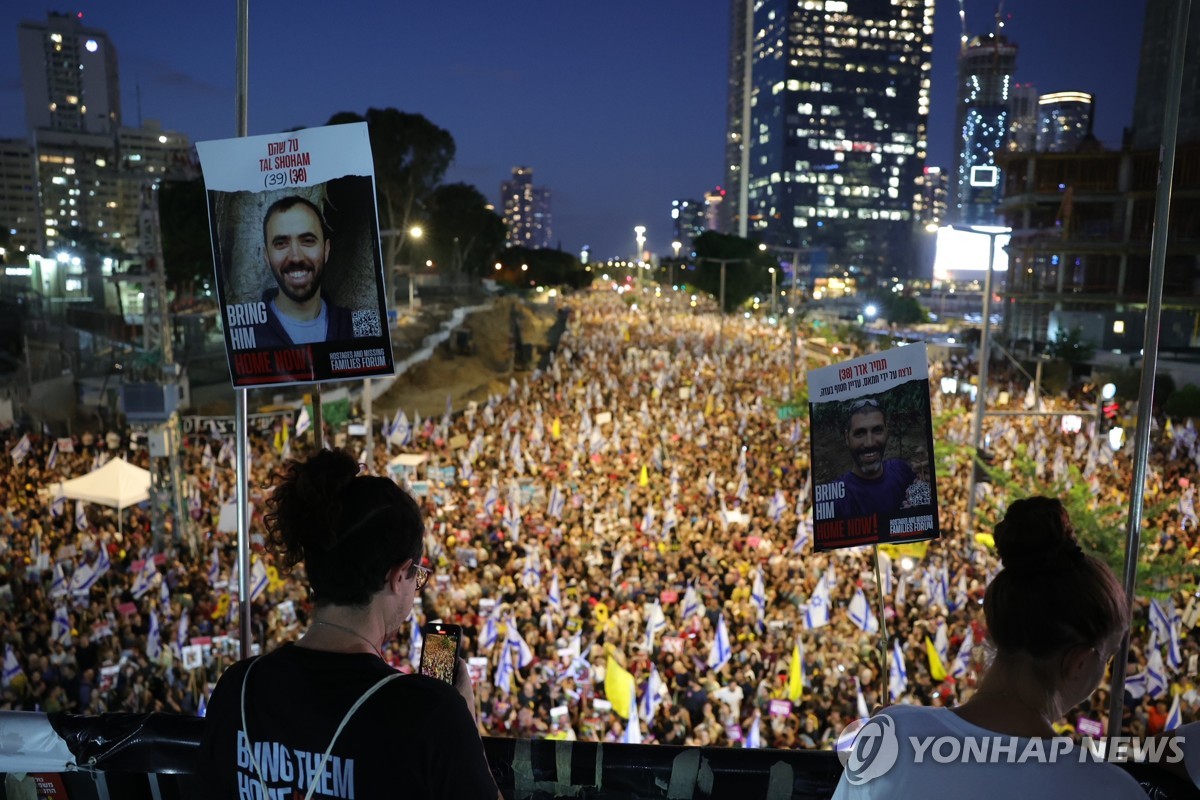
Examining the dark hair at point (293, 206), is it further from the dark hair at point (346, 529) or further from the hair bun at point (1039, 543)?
the hair bun at point (1039, 543)

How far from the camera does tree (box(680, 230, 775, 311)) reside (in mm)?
78625

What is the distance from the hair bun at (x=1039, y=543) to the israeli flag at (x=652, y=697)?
23.4 ft

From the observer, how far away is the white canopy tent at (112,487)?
13.8 meters

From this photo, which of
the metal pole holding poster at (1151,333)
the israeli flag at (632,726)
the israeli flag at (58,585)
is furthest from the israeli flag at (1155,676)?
the israeli flag at (58,585)

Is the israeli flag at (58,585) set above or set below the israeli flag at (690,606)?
above

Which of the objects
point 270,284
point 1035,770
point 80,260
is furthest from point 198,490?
point 80,260

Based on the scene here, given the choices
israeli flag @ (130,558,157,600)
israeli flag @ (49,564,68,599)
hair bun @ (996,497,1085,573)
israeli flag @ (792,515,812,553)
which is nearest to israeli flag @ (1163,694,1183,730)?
israeli flag @ (792,515,812,553)

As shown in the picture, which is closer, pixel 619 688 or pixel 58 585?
pixel 619 688

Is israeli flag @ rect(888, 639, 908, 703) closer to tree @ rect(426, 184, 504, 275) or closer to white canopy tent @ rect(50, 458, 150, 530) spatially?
white canopy tent @ rect(50, 458, 150, 530)

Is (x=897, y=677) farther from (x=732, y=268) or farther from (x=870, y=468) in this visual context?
(x=732, y=268)

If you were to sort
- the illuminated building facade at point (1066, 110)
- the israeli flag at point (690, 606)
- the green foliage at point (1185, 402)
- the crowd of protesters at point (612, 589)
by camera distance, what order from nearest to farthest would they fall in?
the crowd of protesters at point (612, 589), the israeli flag at point (690, 606), the green foliage at point (1185, 402), the illuminated building facade at point (1066, 110)

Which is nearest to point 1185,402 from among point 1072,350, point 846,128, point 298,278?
point 1072,350

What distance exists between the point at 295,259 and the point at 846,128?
609 feet

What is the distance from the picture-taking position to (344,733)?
1694 mm
